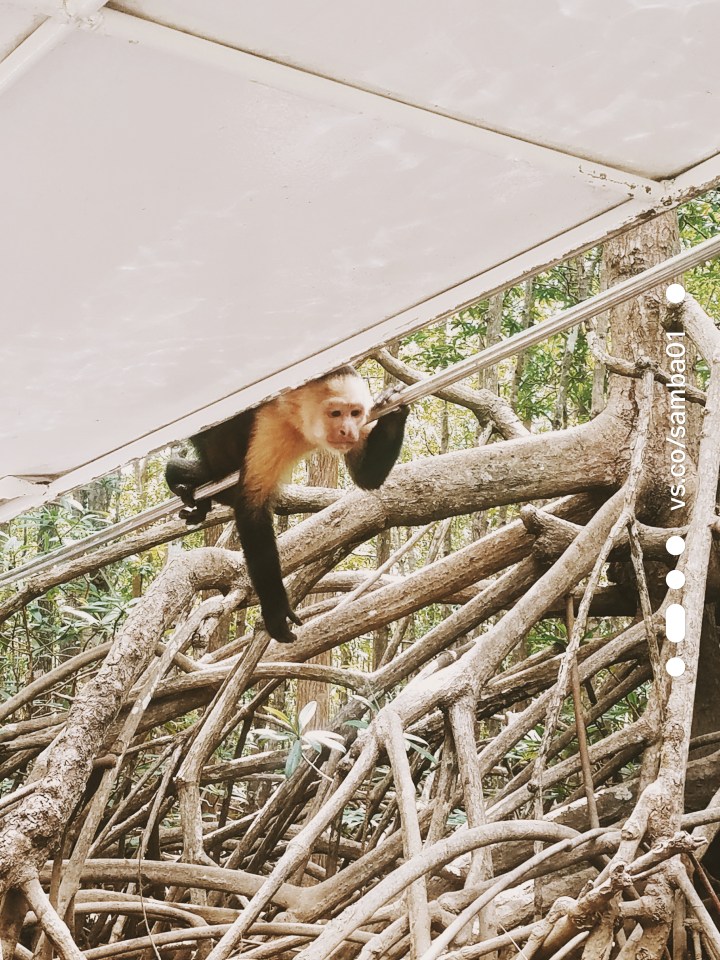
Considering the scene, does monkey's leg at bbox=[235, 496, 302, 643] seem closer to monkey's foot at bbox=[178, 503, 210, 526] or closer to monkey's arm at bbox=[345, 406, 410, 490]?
monkey's foot at bbox=[178, 503, 210, 526]

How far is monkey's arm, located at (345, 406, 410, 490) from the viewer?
10.00ft

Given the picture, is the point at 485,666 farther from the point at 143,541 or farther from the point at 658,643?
the point at 143,541

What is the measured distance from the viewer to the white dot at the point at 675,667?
2.37m

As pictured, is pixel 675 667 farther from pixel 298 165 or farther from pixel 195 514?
pixel 298 165

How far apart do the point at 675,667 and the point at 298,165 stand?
182 centimetres

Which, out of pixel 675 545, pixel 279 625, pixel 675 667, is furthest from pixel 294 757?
pixel 675 545

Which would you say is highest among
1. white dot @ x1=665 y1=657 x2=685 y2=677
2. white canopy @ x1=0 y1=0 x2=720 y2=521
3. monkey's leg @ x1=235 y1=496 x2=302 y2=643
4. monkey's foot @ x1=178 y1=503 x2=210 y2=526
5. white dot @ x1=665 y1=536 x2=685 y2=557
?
white canopy @ x1=0 y1=0 x2=720 y2=521

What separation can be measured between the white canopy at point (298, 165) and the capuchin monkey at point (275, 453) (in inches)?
50.0

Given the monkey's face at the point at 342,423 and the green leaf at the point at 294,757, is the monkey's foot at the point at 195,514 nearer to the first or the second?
the monkey's face at the point at 342,423

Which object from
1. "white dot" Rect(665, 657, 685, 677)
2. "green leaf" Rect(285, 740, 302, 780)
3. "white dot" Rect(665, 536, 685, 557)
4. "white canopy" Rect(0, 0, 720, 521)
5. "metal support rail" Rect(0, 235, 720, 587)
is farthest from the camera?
"green leaf" Rect(285, 740, 302, 780)

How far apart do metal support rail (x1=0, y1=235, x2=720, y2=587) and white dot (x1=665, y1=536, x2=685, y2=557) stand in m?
1.34

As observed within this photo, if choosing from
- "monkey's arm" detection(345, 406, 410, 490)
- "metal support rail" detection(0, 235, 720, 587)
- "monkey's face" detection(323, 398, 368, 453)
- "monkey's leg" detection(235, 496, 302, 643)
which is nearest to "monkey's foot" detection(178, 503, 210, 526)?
"monkey's leg" detection(235, 496, 302, 643)

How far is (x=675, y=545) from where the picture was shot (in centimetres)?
299

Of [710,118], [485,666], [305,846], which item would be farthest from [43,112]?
[485,666]
